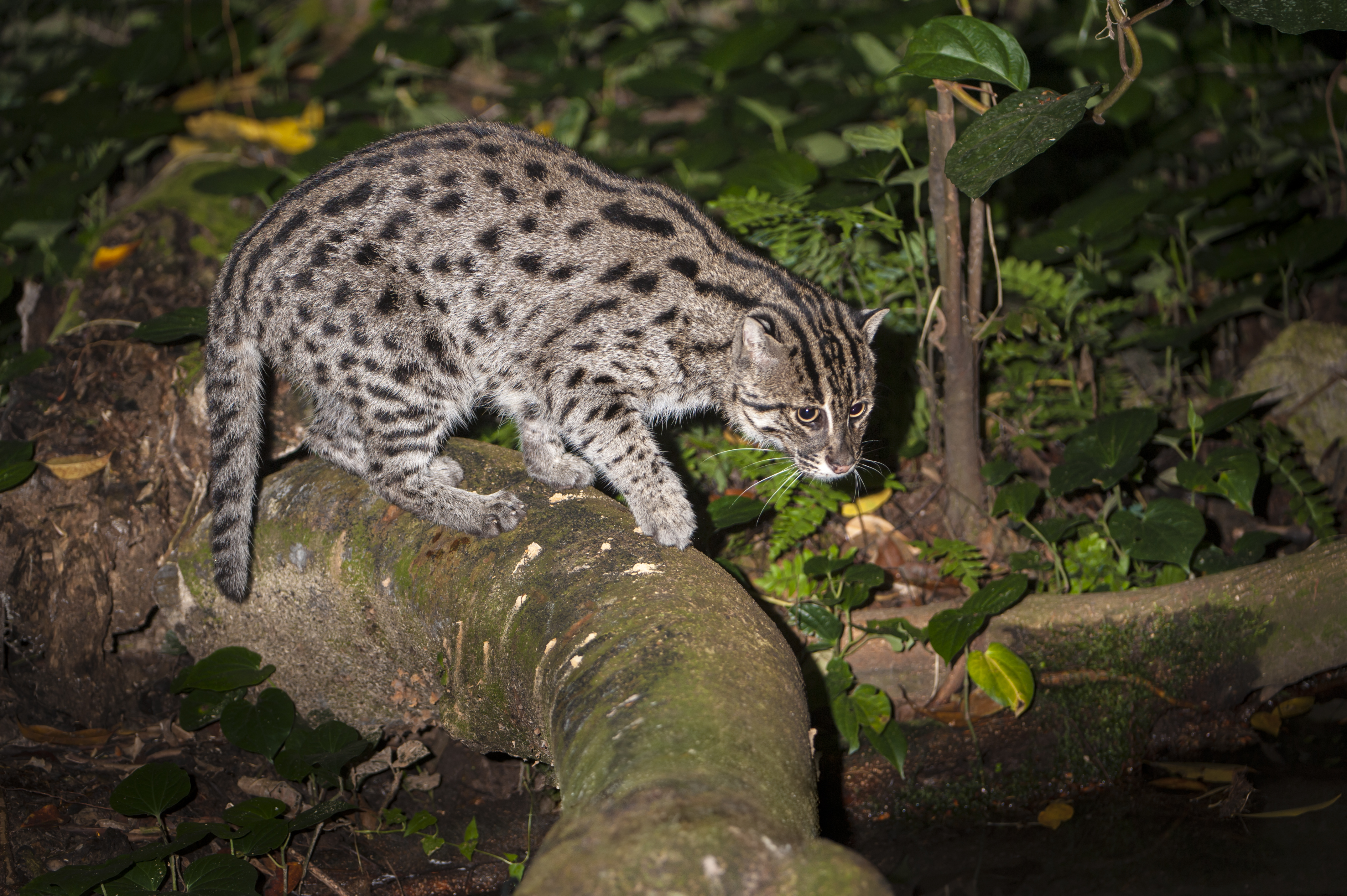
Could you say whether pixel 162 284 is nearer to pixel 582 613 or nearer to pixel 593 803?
pixel 582 613

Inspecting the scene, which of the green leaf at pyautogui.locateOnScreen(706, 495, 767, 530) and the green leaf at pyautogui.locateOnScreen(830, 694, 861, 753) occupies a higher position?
the green leaf at pyautogui.locateOnScreen(706, 495, 767, 530)

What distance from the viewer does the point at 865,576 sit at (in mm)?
4668

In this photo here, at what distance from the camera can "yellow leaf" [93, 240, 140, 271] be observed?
6.24m

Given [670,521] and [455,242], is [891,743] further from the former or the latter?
[455,242]

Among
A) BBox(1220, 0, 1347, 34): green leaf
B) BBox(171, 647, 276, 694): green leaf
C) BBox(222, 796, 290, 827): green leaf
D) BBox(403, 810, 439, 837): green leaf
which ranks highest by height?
BBox(1220, 0, 1347, 34): green leaf

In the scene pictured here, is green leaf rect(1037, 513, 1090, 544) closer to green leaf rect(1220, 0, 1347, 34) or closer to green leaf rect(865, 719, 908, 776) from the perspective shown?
→ green leaf rect(865, 719, 908, 776)

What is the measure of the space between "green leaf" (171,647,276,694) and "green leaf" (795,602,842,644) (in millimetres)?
2361

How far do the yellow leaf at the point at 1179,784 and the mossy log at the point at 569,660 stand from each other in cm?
226

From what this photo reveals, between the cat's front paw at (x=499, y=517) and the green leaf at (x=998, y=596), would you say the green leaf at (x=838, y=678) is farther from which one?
the cat's front paw at (x=499, y=517)

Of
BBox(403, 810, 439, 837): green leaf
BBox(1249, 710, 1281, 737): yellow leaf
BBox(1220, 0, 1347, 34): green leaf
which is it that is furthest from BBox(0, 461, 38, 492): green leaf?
BBox(1249, 710, 1281, 737): yellow leaf

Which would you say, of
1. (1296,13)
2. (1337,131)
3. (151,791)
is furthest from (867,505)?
(1337,131)

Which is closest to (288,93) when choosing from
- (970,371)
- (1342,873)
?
(970,371)

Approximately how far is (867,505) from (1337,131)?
4690 mm

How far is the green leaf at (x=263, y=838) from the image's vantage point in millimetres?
3855
